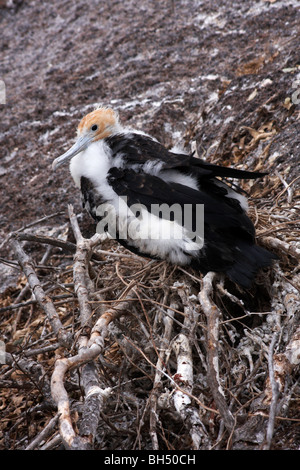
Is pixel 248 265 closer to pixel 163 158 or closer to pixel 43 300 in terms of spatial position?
pixel 163 158

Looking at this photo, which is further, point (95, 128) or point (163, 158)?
point (95, 128)

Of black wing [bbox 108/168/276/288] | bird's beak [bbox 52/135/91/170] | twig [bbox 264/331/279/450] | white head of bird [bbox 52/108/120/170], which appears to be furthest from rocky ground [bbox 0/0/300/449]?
white head of bird [bbox 52/108/120/170]

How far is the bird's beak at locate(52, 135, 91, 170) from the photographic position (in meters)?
3.36

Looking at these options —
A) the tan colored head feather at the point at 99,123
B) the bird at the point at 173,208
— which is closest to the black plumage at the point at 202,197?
the bird at the point at 173,208

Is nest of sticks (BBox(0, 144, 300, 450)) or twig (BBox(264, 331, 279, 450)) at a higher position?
twig (BBox(264, 331, 279, 450))

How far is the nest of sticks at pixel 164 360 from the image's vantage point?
80.3 inches

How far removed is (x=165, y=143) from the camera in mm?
4703

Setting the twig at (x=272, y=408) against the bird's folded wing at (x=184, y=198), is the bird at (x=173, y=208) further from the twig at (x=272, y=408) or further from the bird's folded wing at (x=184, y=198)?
the twig at (x=272, y=408)

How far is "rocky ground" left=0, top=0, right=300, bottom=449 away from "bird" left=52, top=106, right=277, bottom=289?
0.51ft

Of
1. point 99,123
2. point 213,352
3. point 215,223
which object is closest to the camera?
point 213,352

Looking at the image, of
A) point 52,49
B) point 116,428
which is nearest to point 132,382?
point 116,428

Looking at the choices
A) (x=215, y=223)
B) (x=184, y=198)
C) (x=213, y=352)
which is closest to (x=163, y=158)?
(x=184, y=198)

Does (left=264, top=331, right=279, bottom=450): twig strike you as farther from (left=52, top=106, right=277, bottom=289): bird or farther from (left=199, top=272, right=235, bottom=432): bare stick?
(left=52, top=106, right=277, bottom=289): bird

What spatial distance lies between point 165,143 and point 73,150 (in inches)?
57.4
